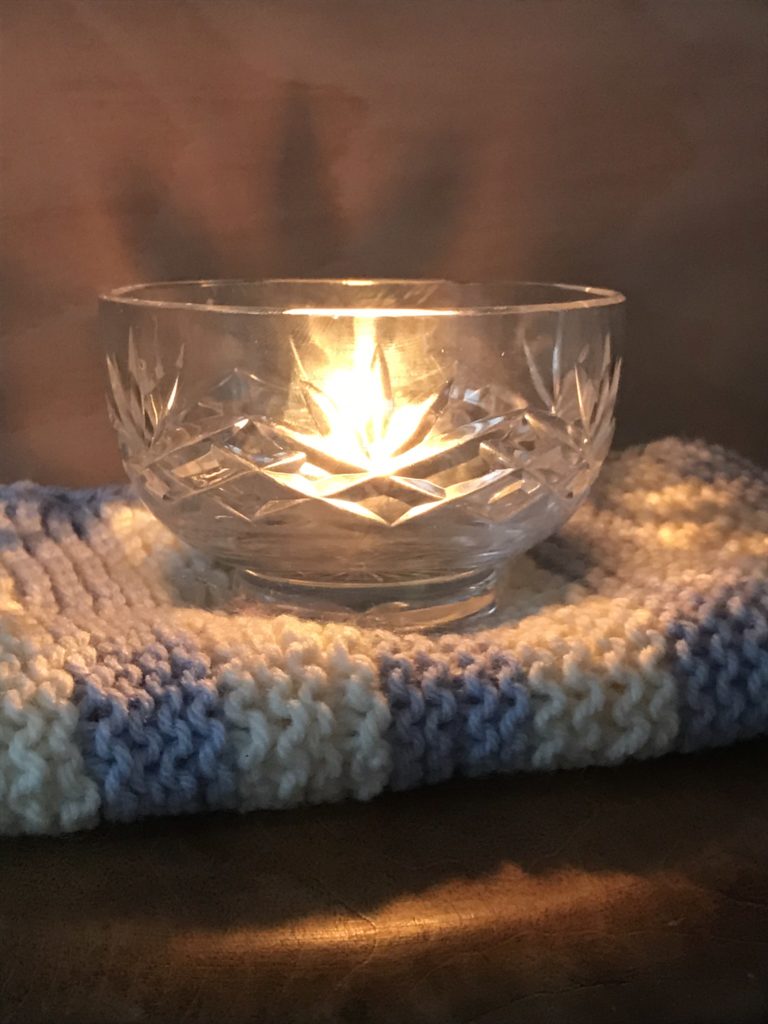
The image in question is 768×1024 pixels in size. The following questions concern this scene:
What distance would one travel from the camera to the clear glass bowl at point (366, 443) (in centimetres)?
42

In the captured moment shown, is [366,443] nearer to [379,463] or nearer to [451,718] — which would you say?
[379,463]

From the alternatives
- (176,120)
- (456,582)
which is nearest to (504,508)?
(456,582)

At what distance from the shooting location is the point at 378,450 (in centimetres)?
43

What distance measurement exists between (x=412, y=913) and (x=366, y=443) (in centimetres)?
20

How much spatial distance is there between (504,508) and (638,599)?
62 mm

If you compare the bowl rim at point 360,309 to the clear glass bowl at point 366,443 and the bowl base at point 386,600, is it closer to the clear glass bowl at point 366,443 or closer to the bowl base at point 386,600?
the clear glass bowl at point 366,443

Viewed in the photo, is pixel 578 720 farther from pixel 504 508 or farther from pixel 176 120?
pixel 176 120

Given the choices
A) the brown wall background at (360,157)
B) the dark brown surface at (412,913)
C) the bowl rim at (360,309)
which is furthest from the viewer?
the brown wall background at (360,157)

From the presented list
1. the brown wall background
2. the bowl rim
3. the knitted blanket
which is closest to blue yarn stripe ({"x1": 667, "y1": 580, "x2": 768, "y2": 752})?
the knitted blanket

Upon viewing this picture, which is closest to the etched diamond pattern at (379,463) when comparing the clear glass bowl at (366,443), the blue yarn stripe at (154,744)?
the clear glass bowl at (366,443)

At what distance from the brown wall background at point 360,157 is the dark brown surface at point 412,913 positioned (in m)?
0.31

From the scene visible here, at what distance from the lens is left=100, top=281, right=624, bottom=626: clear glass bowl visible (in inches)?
16.4

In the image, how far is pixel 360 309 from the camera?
490mm

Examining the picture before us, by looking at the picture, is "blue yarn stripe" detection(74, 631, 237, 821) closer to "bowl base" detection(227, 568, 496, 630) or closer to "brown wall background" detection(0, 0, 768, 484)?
"bowl base" detection(227, 568, 496, 630)
